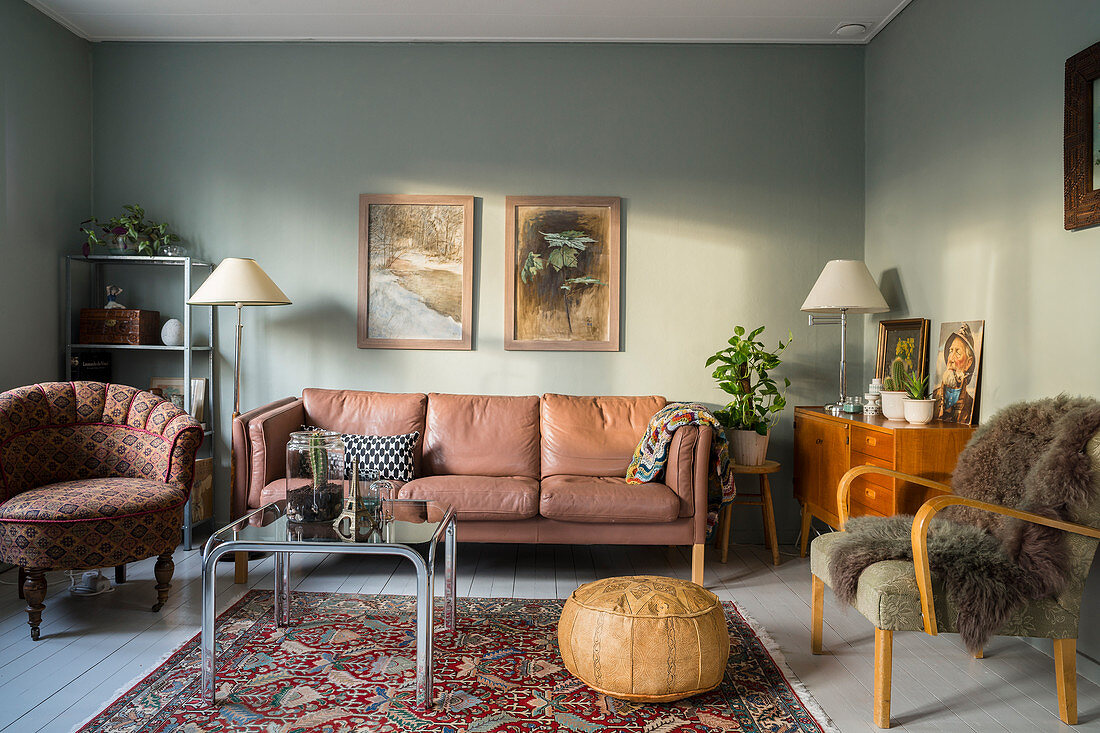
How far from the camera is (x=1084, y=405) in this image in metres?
2.46

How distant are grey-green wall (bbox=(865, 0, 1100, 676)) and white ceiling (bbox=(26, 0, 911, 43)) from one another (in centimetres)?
57

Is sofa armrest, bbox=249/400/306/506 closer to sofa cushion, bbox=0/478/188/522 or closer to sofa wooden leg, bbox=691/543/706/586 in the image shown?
sofa cushion, bbox=0/478/188/522

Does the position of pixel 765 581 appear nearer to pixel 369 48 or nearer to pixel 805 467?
pixel 805 467

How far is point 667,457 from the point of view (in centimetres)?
368

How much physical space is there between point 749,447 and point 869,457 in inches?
30.6

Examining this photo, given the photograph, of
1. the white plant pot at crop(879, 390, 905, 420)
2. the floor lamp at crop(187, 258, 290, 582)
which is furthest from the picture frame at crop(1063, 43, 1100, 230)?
the floor lamp at crop(187, 258, 290, 582)

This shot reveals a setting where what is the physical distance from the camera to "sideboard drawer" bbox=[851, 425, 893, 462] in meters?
3.21

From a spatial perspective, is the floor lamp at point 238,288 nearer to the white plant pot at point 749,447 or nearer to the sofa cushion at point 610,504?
the sofa cushion at point 610,504

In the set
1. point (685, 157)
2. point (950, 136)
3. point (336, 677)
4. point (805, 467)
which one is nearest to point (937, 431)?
point (805, 467)

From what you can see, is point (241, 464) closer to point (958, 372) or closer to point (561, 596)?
point (561, 596)

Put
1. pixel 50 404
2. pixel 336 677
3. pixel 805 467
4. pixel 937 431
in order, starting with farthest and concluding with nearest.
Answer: pixel 805 467 < pixel 50 404 < pixel 937 431 < pixel 336 677

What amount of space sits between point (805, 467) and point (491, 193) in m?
2.35

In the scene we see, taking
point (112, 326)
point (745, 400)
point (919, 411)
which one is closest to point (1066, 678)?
point (919, 411)

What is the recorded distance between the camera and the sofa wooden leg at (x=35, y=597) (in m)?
2.84
